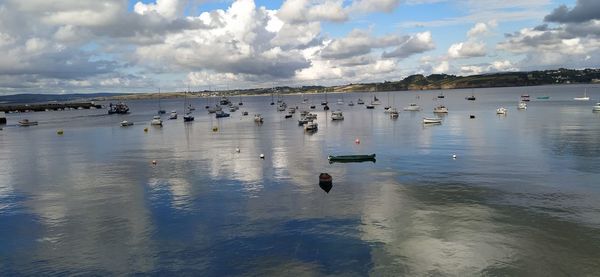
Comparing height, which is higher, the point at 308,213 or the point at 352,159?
the point at 352,159

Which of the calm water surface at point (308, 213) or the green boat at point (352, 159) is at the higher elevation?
the green boat at point (352, 159)

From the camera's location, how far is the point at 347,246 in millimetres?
34312

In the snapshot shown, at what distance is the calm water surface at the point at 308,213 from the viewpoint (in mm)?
31969

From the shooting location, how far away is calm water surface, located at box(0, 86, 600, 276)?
31969 mm

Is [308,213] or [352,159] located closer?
[308,213]

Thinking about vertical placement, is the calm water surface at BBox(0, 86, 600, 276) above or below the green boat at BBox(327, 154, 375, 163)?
below

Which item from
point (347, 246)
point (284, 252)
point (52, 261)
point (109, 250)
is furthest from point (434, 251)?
point (52, 261)

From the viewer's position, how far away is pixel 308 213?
142ft

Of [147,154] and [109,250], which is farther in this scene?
[147,154]

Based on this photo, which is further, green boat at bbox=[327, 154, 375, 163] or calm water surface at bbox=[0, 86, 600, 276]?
green boat at bbox=[327, 154, 375, 163]

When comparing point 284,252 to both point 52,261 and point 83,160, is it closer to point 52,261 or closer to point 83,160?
point 52,261

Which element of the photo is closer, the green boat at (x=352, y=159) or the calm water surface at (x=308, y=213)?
the calm water surface at (x=308, y=213)

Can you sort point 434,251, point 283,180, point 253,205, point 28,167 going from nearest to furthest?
point 434,251
point 253,205
point 283,180
point 28,167

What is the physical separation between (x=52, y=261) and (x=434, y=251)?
27427 mm
